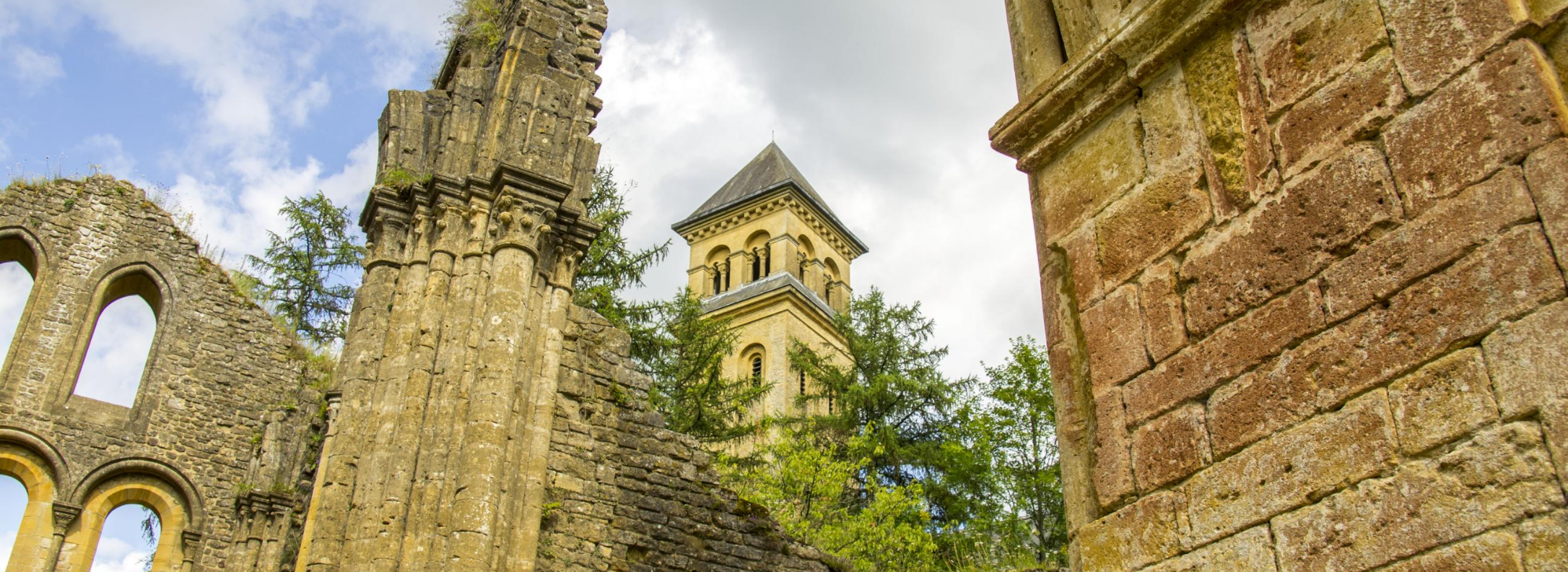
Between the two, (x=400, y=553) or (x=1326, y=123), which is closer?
(x=1326, y=123)

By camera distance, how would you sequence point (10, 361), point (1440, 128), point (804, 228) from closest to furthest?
point (1440, 128), point (10, 361), point (804, 228)

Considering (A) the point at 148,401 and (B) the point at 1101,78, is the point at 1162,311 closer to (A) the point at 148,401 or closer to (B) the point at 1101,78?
(B) the point at 1101,78

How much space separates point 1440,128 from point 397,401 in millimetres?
6135

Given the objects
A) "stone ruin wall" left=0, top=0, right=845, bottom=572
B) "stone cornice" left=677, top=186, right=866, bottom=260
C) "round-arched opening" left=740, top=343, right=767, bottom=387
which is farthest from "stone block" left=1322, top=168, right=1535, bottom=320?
"stone cornice" left=677, top=186, right=866, bottom=260

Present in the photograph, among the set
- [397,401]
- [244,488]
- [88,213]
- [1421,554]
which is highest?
[88,213]

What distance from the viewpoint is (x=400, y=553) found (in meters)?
6.48

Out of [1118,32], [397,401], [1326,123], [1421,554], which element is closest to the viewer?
[1421,554]

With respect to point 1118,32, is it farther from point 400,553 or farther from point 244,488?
point 244,488

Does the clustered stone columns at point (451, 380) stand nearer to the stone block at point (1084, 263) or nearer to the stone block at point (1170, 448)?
the stone block at point (1084, 263)

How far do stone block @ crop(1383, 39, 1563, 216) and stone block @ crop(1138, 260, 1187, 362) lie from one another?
2.25 feet

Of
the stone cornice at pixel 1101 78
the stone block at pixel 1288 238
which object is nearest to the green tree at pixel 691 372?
the stone cornice at pixel 1101 78

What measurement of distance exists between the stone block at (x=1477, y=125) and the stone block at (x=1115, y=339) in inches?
33.0

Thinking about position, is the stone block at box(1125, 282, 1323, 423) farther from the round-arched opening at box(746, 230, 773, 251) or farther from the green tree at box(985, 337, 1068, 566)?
the round-arched opening at box(746, 230, 773, 251)

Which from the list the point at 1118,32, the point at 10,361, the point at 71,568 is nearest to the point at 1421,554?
the point at 1118,32
